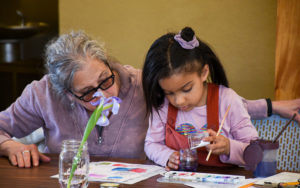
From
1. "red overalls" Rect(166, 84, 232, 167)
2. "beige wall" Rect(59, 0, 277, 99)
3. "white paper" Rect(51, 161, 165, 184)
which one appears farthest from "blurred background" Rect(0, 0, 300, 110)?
"white paper" Rect(51, 161, 165, 184)

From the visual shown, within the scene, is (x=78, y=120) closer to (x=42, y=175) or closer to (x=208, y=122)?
(x=42, y=175)

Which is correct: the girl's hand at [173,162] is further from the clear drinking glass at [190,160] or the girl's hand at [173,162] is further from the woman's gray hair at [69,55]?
the woman's gray hair at [69,55]

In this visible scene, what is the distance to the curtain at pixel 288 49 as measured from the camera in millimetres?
2365

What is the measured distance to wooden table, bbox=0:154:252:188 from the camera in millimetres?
1507

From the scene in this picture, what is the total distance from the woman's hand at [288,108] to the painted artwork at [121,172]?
638 mm

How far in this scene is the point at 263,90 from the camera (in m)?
2.96

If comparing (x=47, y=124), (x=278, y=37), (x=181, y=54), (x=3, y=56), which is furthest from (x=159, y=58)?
(x=3, y=56)

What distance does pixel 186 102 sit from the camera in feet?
6.03

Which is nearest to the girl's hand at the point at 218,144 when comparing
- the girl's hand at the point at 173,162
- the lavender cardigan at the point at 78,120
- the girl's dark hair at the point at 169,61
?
the girl's hand at the point at 173,162

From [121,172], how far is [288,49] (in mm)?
1227

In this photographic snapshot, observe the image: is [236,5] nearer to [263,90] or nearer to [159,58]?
[263,90]

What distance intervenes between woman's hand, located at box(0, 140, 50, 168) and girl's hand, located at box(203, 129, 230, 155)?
0.71 m

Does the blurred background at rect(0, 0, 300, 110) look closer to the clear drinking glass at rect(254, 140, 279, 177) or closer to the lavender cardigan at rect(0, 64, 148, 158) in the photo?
the lavender cardigan at rect(0, 64, 148, 158)

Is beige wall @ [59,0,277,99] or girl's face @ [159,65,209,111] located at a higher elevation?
beige wall @ [59,0,277,99]
